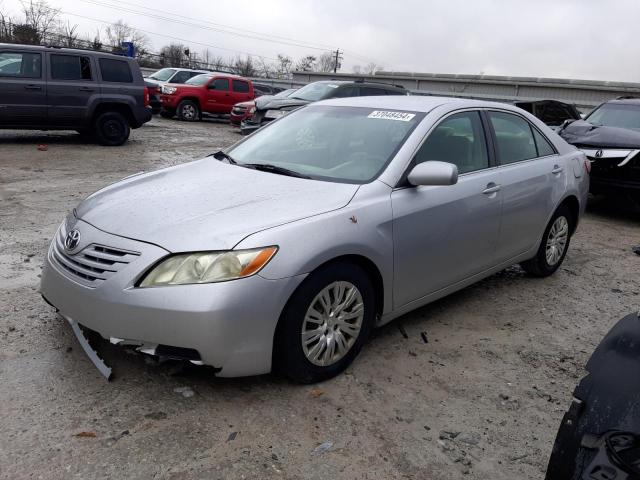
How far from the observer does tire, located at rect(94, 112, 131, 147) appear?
40.3 ft

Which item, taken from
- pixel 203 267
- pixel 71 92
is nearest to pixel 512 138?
pixel 203 267

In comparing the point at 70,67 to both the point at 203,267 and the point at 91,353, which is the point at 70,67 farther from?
the point at 203,267

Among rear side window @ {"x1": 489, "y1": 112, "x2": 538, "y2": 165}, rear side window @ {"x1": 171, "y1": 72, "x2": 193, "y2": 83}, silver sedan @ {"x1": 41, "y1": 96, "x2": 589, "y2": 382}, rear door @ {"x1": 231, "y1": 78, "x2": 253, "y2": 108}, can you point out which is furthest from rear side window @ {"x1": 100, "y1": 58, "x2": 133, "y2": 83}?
rear side window @ {"x1": 489, "y1": 112, "x2": 538, "y2": 165}

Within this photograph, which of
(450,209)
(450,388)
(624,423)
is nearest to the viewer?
(624,423)

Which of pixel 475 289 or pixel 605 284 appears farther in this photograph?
pixel 605 284

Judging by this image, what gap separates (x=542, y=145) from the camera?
5094 mm

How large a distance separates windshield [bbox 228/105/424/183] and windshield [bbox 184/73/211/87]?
52.6ft

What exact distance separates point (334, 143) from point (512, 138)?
167cm

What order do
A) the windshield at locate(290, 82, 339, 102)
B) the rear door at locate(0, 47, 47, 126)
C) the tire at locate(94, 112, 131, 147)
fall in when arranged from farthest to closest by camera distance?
1. the windshield at locate(290, 82, 339, 102)
2. the tire at locate(94, 112, 131, 147)
3. the rear door at locate(0, 47, 47, 126)

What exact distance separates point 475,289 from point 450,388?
184 centimetres

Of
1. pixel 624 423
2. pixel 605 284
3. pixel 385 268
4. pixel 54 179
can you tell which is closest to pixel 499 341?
pixel 385 268

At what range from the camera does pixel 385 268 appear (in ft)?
11.2

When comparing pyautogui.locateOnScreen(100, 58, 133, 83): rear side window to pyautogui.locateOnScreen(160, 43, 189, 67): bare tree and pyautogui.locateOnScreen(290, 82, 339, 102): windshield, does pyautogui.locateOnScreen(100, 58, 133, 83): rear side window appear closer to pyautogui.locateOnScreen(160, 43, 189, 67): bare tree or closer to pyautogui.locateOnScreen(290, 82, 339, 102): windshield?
pyautogui.locateOnScreen(290, 82, 339, 102): windshield

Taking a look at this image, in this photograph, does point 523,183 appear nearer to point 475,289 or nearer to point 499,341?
point 475,289
